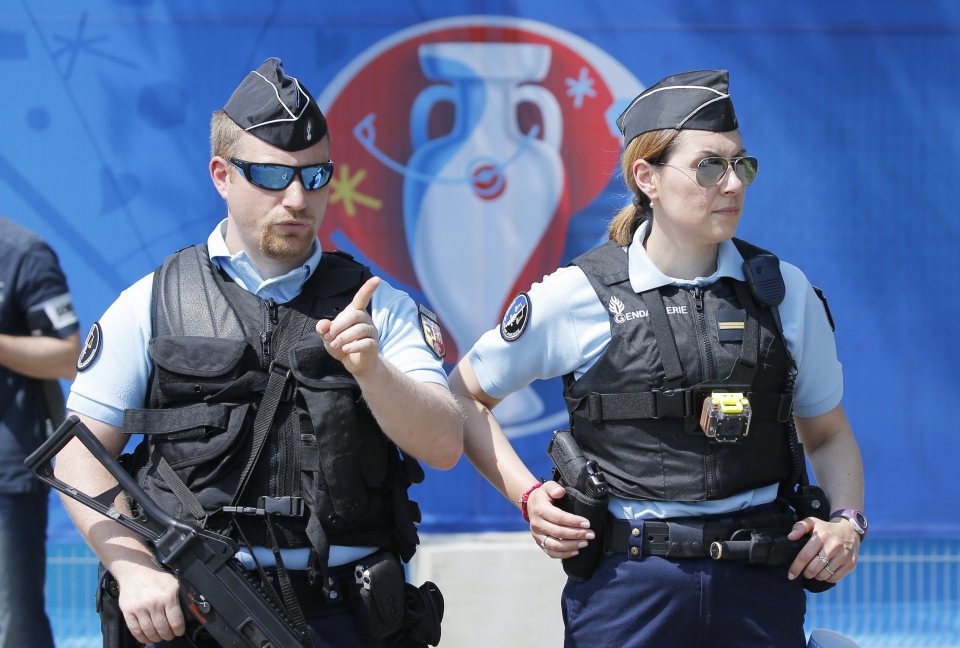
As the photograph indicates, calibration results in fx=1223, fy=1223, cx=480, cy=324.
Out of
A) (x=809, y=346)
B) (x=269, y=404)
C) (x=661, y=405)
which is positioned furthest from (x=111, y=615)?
(x=809, y=346)

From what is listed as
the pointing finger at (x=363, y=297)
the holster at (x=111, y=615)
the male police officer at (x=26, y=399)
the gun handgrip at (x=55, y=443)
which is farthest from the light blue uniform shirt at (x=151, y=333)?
the male police officer at (x=26, y=399)

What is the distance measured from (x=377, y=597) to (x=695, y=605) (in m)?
0.70

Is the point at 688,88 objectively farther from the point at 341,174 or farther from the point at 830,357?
the point at 341,174

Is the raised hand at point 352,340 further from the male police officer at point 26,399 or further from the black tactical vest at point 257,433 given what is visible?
the male police officer at point 26,399

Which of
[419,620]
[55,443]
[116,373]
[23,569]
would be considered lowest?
[23,569]

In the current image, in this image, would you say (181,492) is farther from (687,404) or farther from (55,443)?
(687,404)

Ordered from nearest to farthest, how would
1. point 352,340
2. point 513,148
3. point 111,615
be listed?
point 352,340, point 111,615, point 513,148

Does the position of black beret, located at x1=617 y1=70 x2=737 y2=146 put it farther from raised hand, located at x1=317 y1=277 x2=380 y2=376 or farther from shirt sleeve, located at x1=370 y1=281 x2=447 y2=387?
raised hand, located at x1=317 y1=277 x2=380 y2=376

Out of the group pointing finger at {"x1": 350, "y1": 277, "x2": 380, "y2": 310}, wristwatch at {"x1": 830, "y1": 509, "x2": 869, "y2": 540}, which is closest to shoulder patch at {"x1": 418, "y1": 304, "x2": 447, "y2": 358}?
pointing finger at {"x1": 350, "y1": 277, "x2": 380, "y2": 310}

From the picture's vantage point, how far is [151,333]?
8.66ft

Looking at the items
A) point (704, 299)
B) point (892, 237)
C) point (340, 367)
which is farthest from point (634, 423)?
point (892, 237)

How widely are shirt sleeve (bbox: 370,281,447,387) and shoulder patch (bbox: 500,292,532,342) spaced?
0.24 meters

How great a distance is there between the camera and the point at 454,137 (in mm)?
4832

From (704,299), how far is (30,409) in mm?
2359
